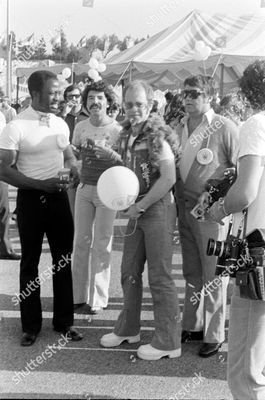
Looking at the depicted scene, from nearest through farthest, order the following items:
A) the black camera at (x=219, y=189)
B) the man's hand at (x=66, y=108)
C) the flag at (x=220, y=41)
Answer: the black camera at (x=219, y=189) < the man's hand at (x=66, y=108) < the flag at (x=220, y=41)

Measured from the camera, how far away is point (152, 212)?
3504 millimetres

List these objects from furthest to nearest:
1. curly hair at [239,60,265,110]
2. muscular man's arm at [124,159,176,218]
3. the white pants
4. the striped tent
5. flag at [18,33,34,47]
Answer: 1. flag at [18,33,34,47]
2. the striped tent
3. the white pants
4. muscular man's arm at [124,159,176,218]
5. curly hair at [239,60,265,110]

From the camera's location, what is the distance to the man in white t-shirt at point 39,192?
362cm

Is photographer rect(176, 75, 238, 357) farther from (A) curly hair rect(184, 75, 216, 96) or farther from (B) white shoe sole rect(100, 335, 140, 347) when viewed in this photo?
(B) white shoe sole rect(100, 335, 140, 347)

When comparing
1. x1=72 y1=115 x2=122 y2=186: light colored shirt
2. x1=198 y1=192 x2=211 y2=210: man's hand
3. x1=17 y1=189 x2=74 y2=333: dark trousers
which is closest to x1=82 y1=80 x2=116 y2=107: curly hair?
x1=72 y1=115 x2=122 y2=186: light colored shirt

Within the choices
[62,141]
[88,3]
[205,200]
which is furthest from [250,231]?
[88,3]

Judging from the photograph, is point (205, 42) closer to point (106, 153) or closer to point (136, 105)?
point (106, 153)

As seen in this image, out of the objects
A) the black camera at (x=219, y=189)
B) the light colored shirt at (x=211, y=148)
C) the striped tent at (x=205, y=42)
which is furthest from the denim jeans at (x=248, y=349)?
the striped tent at (x=205, y=42)

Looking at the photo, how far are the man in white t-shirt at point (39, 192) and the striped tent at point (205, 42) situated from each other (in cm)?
914

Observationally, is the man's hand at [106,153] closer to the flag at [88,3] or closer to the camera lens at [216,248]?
the camera lens at [216,248]

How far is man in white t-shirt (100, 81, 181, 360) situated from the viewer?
11.3ft

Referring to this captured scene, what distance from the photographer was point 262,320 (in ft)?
7.61

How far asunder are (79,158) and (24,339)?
5.40 feet

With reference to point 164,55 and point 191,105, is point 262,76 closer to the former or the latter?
point 191,105
